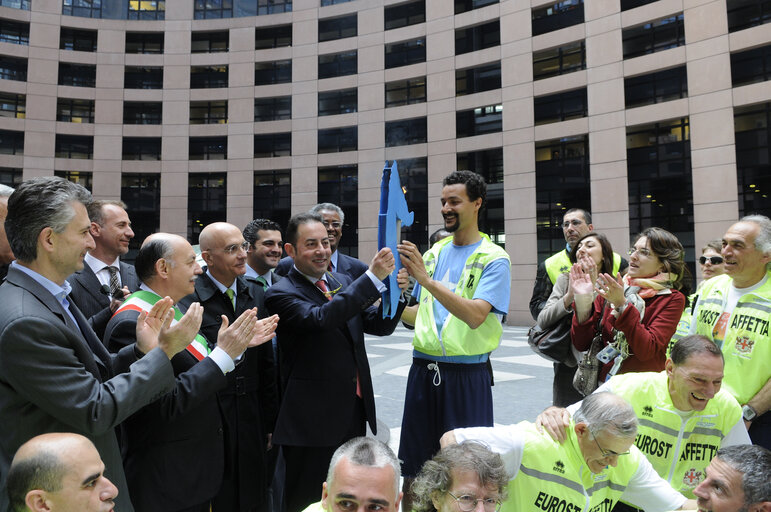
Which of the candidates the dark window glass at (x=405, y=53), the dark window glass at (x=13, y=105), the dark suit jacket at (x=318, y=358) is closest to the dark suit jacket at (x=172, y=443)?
the dark suit jacket at (x=318, y=358)

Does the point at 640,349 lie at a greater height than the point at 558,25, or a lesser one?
lesser

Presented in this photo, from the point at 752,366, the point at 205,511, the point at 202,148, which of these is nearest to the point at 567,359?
the point at 752,366

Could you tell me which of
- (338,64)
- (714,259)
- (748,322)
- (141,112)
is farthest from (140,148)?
(748,322)

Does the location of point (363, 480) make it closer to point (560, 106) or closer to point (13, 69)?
point (560, 106)

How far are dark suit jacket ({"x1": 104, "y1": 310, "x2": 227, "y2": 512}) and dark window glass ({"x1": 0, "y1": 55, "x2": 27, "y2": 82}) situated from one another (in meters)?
30.5

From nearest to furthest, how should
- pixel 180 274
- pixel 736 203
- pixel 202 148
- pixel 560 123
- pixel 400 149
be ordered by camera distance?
pixel 180 274, pixel 736 203, pixel 560 123, pixel 400 149, pixel 202 148

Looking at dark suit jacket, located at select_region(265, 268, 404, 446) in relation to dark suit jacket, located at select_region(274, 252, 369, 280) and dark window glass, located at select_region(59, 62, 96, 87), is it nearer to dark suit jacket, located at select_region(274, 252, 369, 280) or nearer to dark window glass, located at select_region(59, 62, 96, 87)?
dark suit jacket, located at select_region(274, 252, 369, 280)

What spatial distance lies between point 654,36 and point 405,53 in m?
10.1

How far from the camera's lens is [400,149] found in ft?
76.3

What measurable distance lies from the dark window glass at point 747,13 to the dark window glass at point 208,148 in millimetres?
21452

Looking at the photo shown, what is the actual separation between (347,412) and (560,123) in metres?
18.6

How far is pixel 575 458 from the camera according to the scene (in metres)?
2.72

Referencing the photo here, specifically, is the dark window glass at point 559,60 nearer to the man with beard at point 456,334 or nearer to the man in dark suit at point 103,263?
the man with beard at point 456,334

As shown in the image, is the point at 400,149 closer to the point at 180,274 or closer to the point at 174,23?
the point at 174,23
